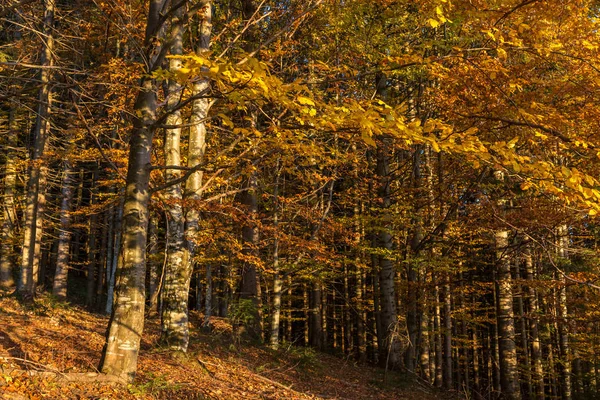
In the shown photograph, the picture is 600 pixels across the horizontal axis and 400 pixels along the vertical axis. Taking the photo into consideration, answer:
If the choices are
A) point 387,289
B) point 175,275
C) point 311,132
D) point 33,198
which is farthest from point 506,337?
point 33,198

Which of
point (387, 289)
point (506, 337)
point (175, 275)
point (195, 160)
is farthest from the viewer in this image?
point (387, 289)

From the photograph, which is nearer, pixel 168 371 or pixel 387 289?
pixel 168 371

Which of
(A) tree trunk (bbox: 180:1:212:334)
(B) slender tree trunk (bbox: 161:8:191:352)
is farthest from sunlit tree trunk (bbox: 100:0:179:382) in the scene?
(A) tree trunk (bbox: 180:1:212:334)

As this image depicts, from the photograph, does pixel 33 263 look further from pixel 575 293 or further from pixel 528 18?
pixel 575 293

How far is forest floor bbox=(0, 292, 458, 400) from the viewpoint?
4672 mm

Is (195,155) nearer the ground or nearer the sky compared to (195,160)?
nearer the sky

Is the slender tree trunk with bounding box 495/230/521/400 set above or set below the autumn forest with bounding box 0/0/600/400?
below

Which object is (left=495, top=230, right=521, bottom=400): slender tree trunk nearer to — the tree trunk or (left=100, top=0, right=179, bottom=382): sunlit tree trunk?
the tree trunk

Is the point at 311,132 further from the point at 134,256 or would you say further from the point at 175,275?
the point at 134,256

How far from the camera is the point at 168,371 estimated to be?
21.9 ft

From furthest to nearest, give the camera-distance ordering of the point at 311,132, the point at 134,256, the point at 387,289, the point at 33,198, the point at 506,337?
the point at 33,198 < the point at 387,289 < the point at 506,337 < the point at 311,132 < the point at 134,256

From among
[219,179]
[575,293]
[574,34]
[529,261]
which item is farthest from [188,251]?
[575,293]

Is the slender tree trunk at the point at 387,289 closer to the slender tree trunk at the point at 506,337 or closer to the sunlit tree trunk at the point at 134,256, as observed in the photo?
the slender tree trunk at the point at 506,337

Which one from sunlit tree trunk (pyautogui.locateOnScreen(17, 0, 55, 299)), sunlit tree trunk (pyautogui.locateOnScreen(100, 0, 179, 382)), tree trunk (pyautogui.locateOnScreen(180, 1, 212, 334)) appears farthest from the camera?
sunlit tree trunk (pyautogui.locateOnScreen(17, 0, 55, 299))
